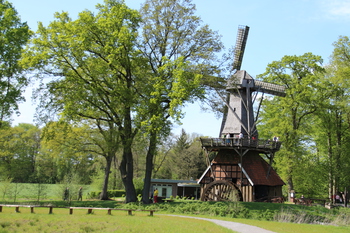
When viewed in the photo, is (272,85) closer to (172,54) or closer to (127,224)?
(172,54)

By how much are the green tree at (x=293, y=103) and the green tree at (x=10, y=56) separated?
77.1 ft

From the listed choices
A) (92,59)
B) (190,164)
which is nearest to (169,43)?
(92,59)

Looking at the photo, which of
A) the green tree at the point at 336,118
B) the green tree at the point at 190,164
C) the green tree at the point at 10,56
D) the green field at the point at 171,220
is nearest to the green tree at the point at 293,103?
the green tree at the point at 336,118

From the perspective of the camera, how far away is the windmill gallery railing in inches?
1176

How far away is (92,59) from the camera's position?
26156 millimetres

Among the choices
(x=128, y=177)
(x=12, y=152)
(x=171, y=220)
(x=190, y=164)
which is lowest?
(x=171, y=220)

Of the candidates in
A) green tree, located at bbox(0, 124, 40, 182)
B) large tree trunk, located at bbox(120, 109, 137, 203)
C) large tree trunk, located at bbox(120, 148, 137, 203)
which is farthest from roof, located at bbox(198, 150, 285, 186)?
green tree, located at bbox(0, 124, 40, 182)

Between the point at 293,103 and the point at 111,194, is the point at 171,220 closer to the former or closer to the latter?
the point at 293,103

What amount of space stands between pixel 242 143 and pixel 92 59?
529 inches

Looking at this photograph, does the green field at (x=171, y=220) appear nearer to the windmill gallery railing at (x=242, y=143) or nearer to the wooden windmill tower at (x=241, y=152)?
the wooden windmill tower at (x=241, y=152)

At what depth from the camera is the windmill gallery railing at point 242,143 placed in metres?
29.9

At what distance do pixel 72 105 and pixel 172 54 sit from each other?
8.61 m

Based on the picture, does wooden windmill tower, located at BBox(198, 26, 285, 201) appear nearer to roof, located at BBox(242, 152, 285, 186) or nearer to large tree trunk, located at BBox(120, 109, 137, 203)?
roof, located at BBox(242, 152, 285, 186)

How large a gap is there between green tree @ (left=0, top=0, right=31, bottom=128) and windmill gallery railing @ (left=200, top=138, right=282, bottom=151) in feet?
50.3
